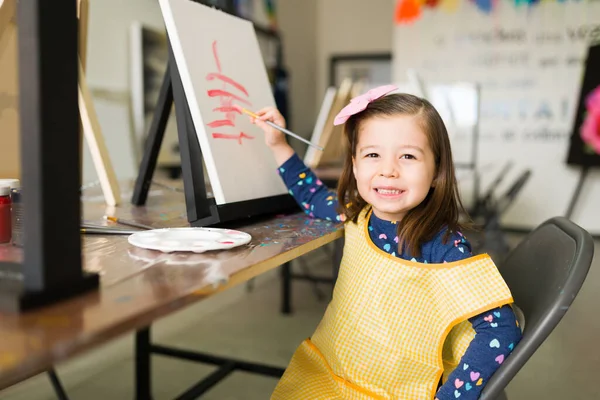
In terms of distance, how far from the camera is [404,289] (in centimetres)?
95

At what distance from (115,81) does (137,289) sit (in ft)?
9.87

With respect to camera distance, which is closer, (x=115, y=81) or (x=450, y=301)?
(x=450, y=301)

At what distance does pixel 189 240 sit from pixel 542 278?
62 centimetres

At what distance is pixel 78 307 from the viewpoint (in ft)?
1.84

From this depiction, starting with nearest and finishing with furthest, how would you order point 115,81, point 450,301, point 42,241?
1. point 42,241
2. point 450,301
3. point 115,81

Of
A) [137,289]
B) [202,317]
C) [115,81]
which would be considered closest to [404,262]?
[137,289]

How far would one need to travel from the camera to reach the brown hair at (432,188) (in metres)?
0.99

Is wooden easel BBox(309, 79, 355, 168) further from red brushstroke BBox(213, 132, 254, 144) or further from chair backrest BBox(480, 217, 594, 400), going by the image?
chair backrest BBox(480, 217, 594, 400)

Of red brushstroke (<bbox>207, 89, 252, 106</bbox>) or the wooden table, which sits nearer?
the wooden table

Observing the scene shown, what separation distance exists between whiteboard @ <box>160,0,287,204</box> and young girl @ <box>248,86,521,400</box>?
219mm

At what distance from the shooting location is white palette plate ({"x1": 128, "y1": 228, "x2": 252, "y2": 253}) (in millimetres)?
807

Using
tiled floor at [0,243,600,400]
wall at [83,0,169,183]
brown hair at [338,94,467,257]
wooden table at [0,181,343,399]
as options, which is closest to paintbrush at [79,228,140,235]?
wooden table at [0,181,343,399]

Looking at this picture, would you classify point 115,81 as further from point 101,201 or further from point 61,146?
point 61,146

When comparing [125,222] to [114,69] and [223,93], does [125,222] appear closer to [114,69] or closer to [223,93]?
[223,93]
